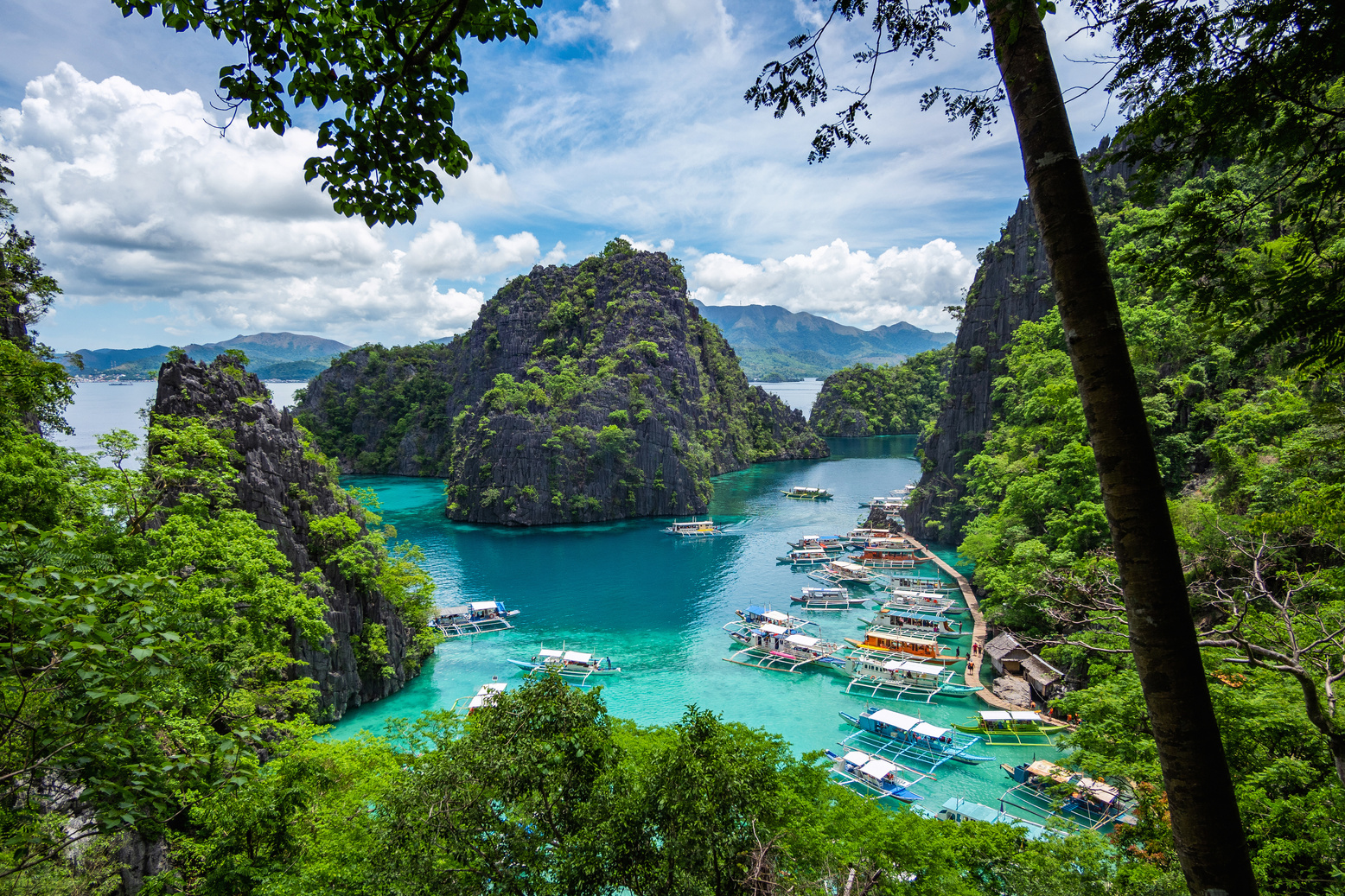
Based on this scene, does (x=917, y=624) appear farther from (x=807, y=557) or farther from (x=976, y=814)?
(x=976, y=814)

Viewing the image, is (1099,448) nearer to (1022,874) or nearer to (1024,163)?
(1024,163)

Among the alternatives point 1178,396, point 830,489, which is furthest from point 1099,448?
point 830,489

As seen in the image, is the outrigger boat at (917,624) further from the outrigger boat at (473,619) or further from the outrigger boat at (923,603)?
the outrigger boat at (473,619)

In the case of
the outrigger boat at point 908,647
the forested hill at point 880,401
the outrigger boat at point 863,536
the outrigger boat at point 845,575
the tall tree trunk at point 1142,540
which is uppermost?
the forested hill at point 880,401

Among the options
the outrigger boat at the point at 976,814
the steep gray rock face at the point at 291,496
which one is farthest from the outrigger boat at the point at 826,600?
the steep gray rock face at the point at 291,496

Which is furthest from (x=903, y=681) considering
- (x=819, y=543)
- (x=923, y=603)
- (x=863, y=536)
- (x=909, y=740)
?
(x=863, y=536)

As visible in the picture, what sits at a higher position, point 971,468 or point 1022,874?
point 971,468
